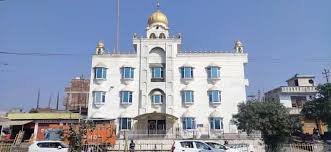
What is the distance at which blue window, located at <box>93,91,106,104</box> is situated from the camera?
39.4 m

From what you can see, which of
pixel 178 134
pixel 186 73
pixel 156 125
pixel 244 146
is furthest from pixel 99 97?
pixel 244 146

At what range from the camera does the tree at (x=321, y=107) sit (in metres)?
37.6

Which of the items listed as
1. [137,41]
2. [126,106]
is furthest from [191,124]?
[137,41]

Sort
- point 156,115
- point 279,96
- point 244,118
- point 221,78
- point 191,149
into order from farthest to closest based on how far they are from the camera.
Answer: point 279,96
point 221,78
point 156,115
point 244,118
point 191,149

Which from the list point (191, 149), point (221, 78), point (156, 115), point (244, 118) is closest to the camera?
point (191, 149)

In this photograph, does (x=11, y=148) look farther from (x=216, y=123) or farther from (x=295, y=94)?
(x=295, y=94)

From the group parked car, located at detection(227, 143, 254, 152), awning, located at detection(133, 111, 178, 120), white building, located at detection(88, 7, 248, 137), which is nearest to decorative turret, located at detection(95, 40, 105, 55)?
white building, located at detection(88, 7, 248, 137)

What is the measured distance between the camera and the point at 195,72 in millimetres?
41125

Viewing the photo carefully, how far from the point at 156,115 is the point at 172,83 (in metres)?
4.99

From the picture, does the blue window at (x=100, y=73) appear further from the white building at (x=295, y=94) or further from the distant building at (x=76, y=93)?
the white building at (x=295, y=94)

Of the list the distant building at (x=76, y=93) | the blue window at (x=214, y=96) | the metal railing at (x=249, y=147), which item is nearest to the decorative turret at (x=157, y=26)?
the blue window at (x=214, y=96)

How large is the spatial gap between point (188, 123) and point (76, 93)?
33.8m

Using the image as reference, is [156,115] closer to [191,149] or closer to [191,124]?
[191,124]

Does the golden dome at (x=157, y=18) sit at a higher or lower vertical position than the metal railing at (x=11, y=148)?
higher
